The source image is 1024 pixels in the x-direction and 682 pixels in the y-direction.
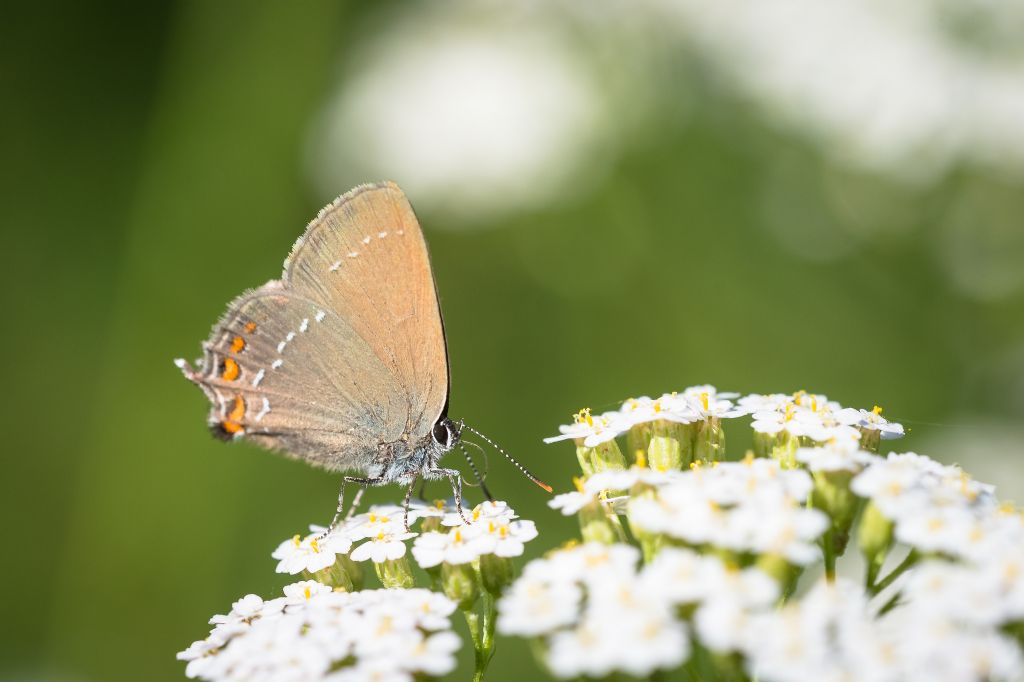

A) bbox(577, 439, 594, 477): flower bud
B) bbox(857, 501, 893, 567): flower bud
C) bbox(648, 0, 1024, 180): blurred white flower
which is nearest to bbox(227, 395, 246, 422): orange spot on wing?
bbox(577, 439, 594, 477): flower bud

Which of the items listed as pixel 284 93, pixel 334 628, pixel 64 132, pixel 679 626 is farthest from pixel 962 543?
pixel 64 132

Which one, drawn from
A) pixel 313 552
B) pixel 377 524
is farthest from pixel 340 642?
pixel 377 524

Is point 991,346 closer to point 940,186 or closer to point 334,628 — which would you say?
point 940,186

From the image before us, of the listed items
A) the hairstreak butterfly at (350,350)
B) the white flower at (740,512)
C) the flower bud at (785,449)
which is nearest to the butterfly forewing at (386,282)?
the hairstreak butterfly at (350,350)

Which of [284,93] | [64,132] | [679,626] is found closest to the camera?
[679,626]

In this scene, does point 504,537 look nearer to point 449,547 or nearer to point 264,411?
point 449,547

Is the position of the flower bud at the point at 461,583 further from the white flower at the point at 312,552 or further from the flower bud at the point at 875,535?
the flower bud at the point at 875,535
